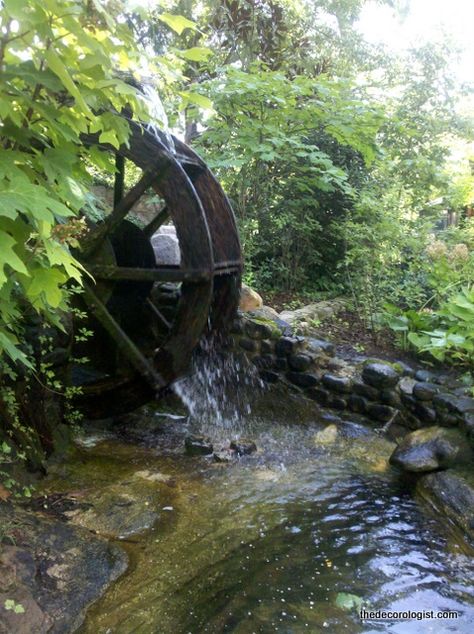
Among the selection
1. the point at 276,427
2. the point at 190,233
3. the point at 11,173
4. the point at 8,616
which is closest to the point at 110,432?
the point at 276,427

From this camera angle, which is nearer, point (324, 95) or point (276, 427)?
point (276, 427)

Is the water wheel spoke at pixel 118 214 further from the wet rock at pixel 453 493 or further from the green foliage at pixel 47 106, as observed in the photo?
the wet rock at pixel 453 493

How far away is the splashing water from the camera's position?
428cm

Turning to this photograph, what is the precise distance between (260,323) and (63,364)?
5.72ft

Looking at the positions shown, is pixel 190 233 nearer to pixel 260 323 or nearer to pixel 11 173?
pixel 260 323

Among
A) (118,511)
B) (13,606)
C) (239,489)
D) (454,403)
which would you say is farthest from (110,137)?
(454,403)

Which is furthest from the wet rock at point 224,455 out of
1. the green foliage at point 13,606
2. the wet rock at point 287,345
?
the green foliage at point 13,606

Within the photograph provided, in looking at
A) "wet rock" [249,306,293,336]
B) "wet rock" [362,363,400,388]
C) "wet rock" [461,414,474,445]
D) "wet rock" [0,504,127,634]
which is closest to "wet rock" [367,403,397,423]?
"wet rock" [362,363,400,388]

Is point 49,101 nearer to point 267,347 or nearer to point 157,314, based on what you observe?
point 267,347

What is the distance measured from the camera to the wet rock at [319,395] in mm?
4059

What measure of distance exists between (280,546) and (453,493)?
999mm

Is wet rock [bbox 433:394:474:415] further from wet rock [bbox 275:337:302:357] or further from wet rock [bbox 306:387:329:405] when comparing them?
wet rock [bbox 275:337:302:357]

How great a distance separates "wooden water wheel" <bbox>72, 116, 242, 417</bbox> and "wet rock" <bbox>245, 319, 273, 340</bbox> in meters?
0.18

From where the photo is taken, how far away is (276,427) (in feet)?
13.2
